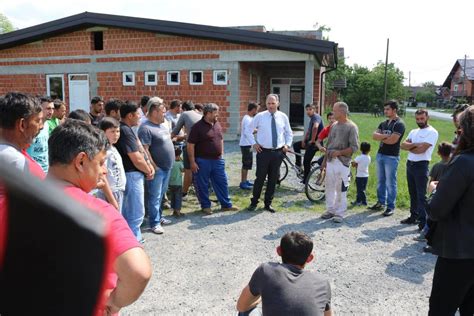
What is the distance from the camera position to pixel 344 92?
57.4 meters

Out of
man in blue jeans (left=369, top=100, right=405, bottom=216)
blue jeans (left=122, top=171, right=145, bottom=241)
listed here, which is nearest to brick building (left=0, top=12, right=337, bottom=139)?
man in blue jeans (left=369, top=100, right=405, bottom=216)

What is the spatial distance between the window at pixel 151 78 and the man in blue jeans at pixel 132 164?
11.6 meters

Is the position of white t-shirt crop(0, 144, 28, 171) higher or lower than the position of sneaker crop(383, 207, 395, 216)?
higher

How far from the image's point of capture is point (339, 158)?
20.9ft

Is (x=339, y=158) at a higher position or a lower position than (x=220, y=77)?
lower

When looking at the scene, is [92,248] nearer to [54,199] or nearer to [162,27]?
[54,199]

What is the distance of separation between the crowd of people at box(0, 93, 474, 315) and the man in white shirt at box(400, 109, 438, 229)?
2cm

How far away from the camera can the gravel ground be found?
3916 millimetres

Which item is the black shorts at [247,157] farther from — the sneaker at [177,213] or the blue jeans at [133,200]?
the blue jeans at [133,200]

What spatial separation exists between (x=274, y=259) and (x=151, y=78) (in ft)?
41.6

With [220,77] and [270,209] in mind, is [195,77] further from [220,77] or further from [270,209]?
[270,209]

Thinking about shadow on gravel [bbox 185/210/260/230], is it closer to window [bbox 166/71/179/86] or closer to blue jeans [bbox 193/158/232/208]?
blue jeans [bbox 193/158/232/208]

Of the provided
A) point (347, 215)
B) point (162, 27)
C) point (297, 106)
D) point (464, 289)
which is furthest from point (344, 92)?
point (464, 289)

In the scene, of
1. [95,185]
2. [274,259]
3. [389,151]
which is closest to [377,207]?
[389,151]
